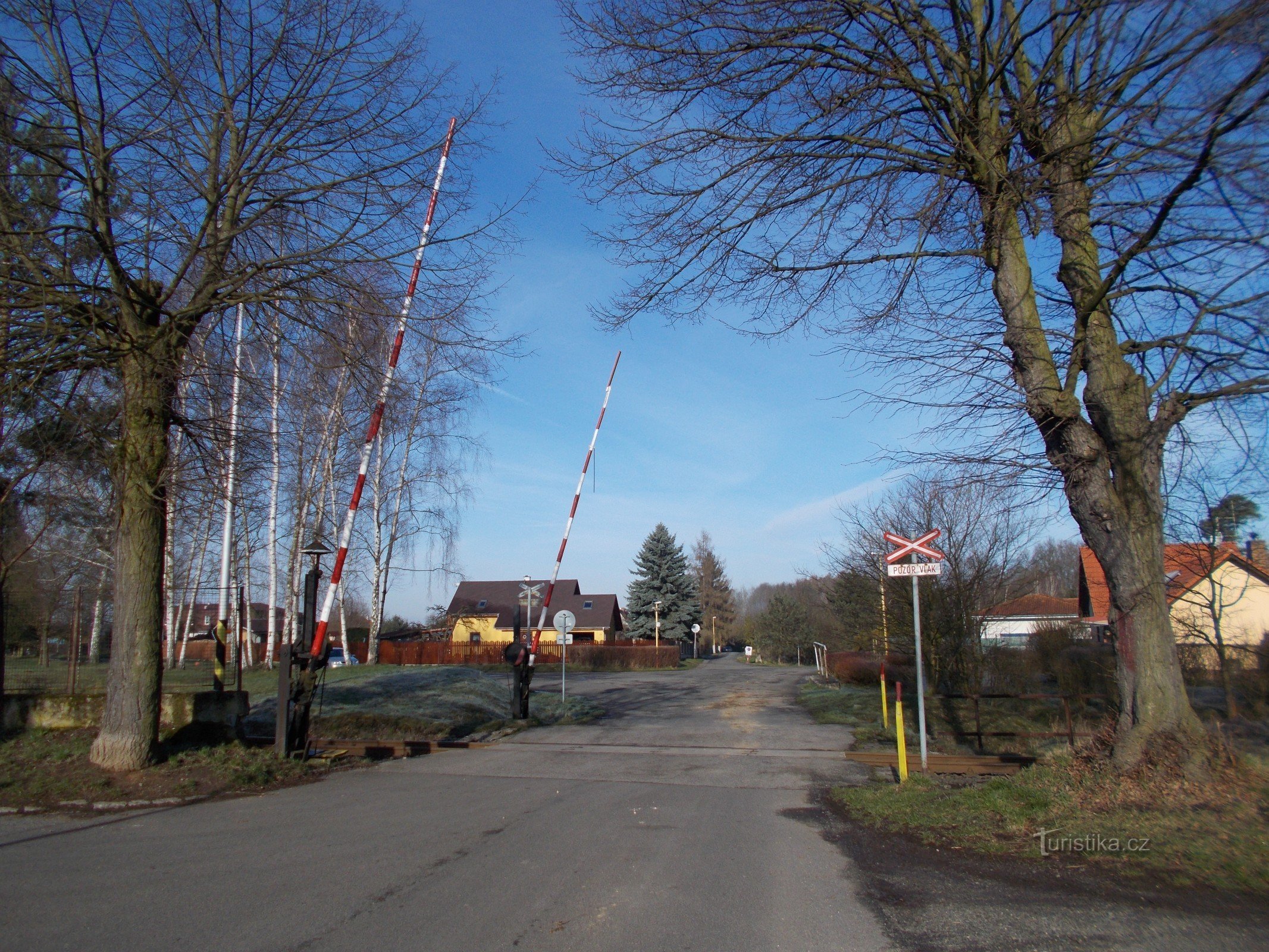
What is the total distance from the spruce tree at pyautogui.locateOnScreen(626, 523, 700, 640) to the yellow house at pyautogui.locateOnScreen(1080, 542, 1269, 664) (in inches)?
1300

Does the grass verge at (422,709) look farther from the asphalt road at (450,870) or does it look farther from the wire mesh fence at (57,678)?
the asphalt road at (450,870)

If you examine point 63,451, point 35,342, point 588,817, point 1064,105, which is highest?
point 1064,105

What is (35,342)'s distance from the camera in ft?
29.0

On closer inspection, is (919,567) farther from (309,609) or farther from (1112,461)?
A: (309,609)

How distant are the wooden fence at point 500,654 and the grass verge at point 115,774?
34.0 meters

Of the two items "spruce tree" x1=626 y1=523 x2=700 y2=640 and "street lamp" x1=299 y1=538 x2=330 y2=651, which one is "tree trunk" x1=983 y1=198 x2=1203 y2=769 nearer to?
"street lamp" x1=299 y1=538 x2=330 y2=651

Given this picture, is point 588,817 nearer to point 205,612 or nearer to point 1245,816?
point 1245,816

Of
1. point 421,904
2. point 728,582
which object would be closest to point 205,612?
point 728,582

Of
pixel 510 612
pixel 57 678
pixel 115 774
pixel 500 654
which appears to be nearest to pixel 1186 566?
pixel 115 774

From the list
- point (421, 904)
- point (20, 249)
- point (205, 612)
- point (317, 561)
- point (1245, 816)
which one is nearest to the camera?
point (421, 904)

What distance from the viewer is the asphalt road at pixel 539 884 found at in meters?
4.75

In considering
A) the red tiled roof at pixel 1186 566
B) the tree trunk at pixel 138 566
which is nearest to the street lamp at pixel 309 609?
the tree trunk at pixel 138 566

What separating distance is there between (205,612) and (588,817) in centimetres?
6415

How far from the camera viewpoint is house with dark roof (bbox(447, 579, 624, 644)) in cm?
5841
